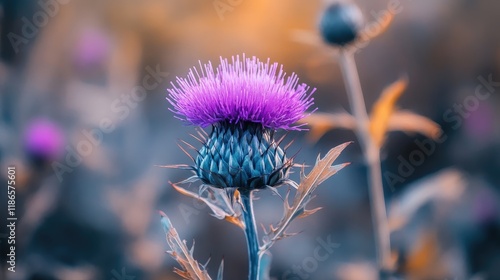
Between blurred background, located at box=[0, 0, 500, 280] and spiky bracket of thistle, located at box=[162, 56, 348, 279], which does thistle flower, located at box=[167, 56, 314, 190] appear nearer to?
spiky bracket of thistle, located at box=[162, 56, 348, 279]

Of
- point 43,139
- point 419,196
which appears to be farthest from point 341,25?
point 43,139

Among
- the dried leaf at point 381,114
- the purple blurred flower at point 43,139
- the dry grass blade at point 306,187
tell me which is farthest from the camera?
the purple blurred flower at point 43,139

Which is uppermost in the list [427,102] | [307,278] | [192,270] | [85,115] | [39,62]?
[427,102]

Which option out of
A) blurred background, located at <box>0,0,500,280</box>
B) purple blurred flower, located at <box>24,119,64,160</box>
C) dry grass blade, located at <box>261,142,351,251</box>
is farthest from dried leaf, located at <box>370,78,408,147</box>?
purple blurred flower, located at <box>24,119,64,160</box>

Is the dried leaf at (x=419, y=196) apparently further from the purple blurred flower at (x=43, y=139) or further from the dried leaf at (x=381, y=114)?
the purple blurred flower at (x=43, y=139)

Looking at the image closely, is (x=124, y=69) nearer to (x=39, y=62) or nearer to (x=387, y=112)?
(x=39, y=62)

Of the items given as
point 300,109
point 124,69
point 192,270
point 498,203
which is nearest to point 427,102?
point 498,203

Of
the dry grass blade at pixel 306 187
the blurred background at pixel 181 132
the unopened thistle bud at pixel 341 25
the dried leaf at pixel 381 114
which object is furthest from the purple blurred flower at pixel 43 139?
the dry grass blade at pixel 306 187
